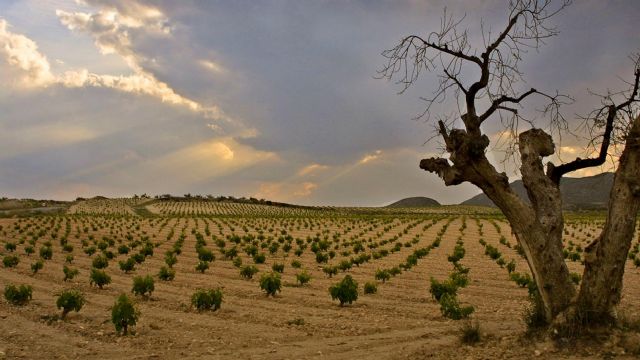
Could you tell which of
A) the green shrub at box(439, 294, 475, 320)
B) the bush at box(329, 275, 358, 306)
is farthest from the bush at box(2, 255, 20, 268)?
the green shrub at box(439, 294, 475, 320)

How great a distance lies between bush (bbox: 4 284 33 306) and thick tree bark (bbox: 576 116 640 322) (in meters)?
14.2

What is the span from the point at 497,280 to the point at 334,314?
1056 cm

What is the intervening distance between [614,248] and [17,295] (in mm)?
14845

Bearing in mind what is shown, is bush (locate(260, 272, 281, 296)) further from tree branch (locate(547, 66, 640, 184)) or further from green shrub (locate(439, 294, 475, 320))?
tree branch (locate(547, 66, 640, 184))

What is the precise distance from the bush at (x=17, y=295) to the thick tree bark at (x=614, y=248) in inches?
559

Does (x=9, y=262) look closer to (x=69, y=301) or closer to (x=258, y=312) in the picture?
(x=69, y=301)

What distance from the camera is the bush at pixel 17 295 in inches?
590

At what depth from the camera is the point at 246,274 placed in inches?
888

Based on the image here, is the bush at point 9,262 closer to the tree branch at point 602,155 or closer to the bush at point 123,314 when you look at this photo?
the bush at point 123,314

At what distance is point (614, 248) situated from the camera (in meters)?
8.42

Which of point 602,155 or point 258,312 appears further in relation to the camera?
point 258,312

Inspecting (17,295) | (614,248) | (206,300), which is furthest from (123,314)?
(614,248)

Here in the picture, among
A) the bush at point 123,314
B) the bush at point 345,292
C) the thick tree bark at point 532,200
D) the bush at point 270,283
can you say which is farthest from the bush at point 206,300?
the thick tree bark at point 532,200

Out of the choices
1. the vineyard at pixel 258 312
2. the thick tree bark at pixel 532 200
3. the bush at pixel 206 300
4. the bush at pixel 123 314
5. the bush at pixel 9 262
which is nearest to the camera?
the thick tree bark at pixel 532 200
